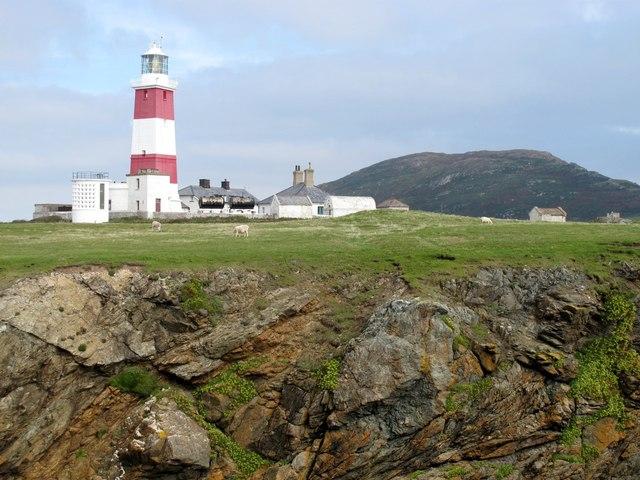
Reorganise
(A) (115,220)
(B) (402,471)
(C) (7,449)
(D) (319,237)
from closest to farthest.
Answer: (C) (7,449) < (B) (402,471) < (D) (319,237) < (A) (115,220)

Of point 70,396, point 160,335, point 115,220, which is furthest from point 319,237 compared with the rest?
point 115,220

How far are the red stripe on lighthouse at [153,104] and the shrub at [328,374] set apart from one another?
44.0 metres

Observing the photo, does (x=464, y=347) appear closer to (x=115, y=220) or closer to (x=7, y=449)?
(x=7, y=449)

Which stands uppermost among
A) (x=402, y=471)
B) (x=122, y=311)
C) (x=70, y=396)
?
(x=122, y=311)

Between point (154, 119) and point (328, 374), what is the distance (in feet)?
146

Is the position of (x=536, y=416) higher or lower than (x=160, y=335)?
lower

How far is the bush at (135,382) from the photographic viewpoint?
33844mm

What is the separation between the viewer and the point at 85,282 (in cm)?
3569

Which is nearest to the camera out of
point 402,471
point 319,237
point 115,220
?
point 402,471

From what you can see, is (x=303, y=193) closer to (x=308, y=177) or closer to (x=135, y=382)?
(x=308, y=177)

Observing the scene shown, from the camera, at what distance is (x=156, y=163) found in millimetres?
74625

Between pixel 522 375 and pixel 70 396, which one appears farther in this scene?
pixel 522 375

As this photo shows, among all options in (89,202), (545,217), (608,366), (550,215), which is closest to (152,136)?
(89,202)

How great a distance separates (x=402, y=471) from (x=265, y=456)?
17.0ft
